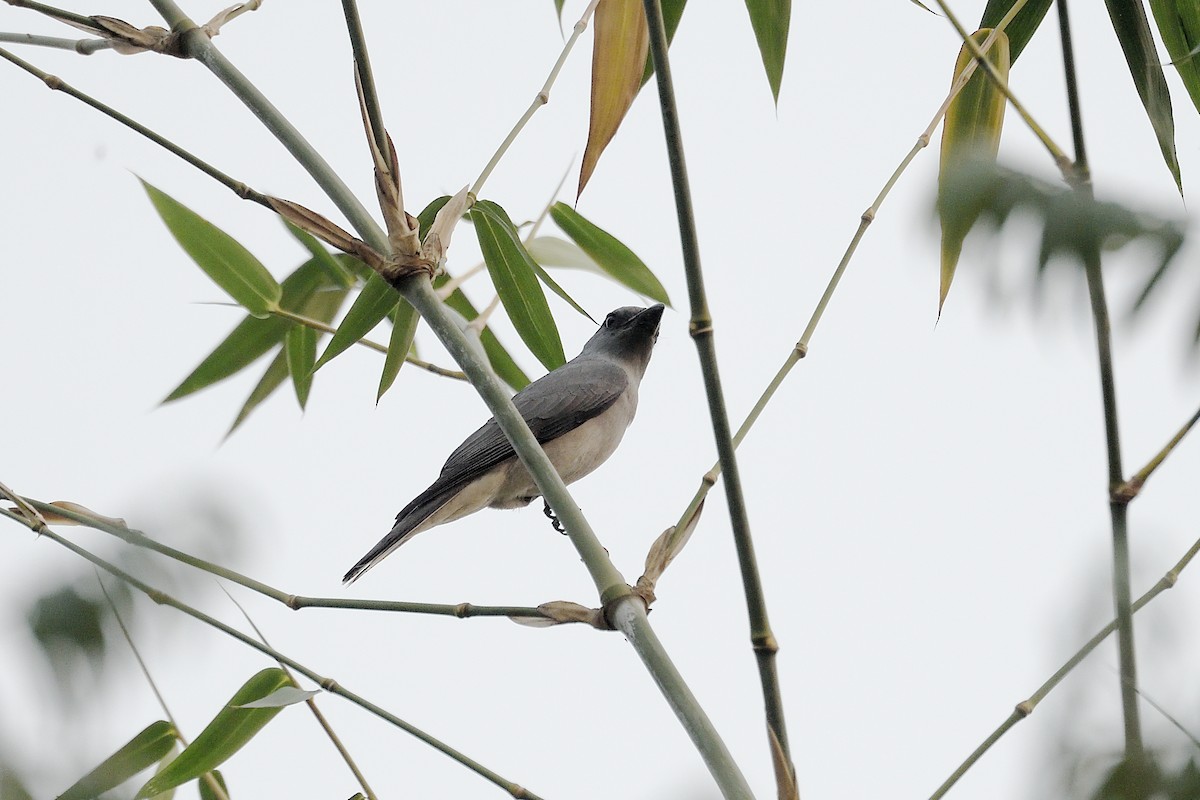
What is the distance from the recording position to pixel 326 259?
2.38 metres

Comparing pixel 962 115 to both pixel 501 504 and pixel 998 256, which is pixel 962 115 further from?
pixel 501 504

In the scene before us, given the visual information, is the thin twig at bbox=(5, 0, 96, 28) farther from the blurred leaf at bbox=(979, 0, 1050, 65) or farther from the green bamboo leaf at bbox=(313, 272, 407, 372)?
the blurred leaf at bbox=(979, 0, 1050, 65)

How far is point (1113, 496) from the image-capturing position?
1.01 m

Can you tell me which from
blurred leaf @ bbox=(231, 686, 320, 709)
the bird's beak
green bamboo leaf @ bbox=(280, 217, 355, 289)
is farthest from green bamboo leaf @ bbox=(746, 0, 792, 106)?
the bird's beak

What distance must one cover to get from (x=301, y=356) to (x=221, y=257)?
327 mm

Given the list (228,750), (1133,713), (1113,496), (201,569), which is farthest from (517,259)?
(1133,713)

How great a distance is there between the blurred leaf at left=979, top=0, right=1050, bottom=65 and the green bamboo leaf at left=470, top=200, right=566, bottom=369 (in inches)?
38.7

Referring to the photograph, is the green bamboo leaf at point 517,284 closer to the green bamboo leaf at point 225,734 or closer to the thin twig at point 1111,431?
the green bamboo leaf at point 225,734

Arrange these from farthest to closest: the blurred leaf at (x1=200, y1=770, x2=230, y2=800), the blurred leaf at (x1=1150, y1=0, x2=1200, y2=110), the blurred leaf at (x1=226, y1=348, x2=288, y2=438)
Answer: the blurred leaf at (x1=226, y1=348, x2=288, y2=438) → the blurred leaf at (x1=200, y1=770, x2=230, y2=800) → the blurred leaf at (x1=1150, y1=0, x2=1200, y2=110)

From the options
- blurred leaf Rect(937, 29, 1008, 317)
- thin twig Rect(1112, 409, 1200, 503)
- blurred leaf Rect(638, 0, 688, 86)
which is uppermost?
blurred leaf Rect(638, 0, 688, 86)

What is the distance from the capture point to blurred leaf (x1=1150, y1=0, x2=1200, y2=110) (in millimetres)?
1737

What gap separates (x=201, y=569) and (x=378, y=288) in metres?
0.99

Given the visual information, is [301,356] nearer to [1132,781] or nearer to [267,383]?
[267,383]

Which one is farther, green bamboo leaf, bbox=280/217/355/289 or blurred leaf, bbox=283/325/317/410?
blurred leaf, bbox=283/325/317/410
